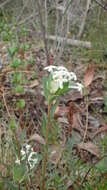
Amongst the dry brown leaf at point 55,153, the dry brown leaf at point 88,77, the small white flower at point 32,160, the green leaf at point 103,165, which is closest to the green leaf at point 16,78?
the dry brown leaf at point 88,77

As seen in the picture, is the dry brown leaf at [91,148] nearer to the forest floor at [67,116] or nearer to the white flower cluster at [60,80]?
the forest floor at [67,116]

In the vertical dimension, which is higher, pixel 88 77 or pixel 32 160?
pixel 88 77

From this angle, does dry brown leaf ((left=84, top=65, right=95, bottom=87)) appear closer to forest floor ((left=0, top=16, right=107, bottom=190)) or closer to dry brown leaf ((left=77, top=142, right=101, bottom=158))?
forest floor ((left=0, top=16, right=107, bottom=190))

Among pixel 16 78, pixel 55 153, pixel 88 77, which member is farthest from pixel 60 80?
pixel 88 77

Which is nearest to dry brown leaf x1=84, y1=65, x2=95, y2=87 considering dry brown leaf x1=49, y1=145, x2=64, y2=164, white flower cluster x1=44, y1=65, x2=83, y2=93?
dry brown leaf x1=49, y1=145, x2=64, y2=164

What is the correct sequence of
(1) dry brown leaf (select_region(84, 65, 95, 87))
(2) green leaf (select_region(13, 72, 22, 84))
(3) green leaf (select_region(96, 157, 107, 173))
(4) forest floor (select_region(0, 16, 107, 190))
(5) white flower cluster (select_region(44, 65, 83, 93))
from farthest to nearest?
(1) dry brown leaf (select_region(84, 65, 95, 87)) < (2) green leaf (select_region(13, 72, 22, 84)) < (4) forest floor (select_region(0, 16, 107, 190)) < (3) green leaf (select_region(96, 157, 107, 173)) < (5) white flower cluster (select_region(44, 65, 83, 93))

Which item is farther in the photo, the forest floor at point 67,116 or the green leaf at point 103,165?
the forest floor at point 67,116

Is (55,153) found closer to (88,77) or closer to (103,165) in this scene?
(103,165)

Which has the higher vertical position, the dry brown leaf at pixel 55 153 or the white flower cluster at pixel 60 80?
the white flower cluster at pixel 60 80

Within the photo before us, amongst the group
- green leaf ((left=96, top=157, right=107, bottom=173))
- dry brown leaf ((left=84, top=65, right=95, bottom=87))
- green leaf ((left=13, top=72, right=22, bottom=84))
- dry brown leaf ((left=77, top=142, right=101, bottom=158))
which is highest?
green leaf ((left=13, top=72, right=22, bottom=84))

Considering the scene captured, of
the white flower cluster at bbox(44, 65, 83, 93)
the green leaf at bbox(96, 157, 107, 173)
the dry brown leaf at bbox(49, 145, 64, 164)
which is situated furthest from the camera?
the dry brown leaf at bbox(49, 145, 64, 164)

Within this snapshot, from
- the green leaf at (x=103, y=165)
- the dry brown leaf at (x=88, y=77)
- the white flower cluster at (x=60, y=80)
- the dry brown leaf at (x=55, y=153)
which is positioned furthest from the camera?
the dry brown leaf at (x=88, y=77)

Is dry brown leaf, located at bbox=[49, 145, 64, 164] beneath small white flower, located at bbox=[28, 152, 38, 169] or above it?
beneath

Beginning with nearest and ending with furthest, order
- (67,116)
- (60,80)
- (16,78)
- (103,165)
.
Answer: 1. (60,80)
2. (103,165)
3. (67,116)
4. (16,78)
